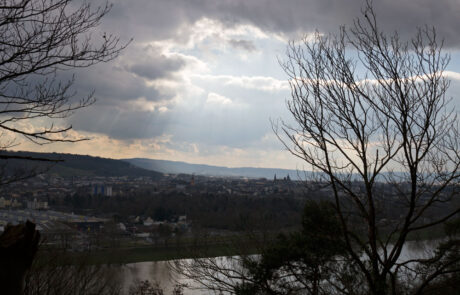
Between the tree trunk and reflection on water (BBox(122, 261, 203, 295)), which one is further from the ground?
the tree trunk

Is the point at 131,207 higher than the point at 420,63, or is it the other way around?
the point at 420,63

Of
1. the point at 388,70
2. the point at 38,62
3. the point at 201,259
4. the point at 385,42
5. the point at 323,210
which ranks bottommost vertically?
the point at 201,259

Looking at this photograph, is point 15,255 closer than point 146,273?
Yes

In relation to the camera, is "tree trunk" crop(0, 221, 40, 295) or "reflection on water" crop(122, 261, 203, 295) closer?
"tree trunk" crop(0, 221, 40, 295)

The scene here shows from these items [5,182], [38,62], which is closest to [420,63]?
[38,62]

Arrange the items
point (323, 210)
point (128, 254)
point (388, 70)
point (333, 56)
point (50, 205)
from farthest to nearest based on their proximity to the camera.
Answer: point (50, 205), point (128, 254), point (323, 210), point (333, 56), point (388, 70)

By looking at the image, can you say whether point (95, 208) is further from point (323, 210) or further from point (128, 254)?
point (323, 210)

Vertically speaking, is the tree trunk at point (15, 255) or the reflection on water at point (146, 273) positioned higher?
the tree trunk at point (15, 255)

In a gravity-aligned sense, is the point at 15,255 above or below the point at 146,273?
above

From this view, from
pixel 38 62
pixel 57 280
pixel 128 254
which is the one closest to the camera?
pixel 38 62

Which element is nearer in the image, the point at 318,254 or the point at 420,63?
the point at 420,63

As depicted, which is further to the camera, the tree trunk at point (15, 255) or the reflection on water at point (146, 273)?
the reflection on water at point (146, 273)
